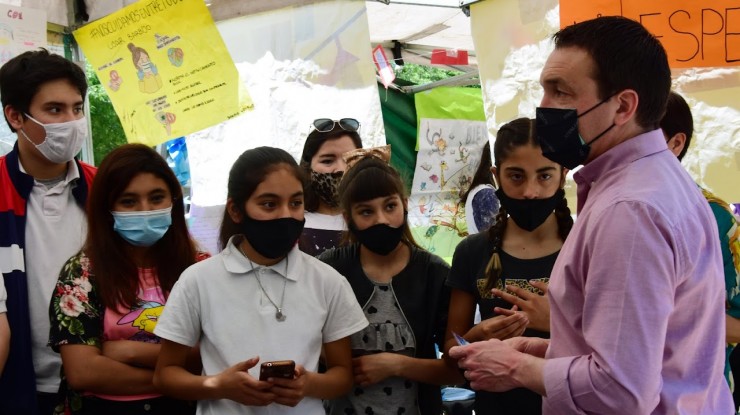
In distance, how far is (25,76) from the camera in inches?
104

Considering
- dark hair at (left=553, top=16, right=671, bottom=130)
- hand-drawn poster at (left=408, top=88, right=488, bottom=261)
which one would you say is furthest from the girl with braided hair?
hand-drawn poster at (left=408, top=88, right=488, bottom=261)

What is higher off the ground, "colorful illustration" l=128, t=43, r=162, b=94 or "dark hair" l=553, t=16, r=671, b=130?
"colorful illustration" l=128, t=43, r=162, b=94

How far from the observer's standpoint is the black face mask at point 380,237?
2543 millimetres

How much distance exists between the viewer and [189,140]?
385 cm

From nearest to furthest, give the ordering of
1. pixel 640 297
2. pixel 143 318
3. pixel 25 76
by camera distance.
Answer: pixel 640 297, pixel 143 318, pixel 25 76

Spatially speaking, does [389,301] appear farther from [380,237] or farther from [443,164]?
[443,164]

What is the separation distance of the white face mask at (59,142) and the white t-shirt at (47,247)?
0.08m

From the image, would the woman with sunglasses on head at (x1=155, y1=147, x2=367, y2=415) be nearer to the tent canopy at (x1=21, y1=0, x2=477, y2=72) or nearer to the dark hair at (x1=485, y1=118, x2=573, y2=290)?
the dark hair at (x1=485, y1=118, x2=573, y2=290)

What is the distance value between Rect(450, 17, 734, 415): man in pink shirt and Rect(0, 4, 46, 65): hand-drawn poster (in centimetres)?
248

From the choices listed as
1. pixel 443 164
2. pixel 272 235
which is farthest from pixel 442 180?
pixel 272 235

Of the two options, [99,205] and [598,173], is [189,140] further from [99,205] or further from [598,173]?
[598,173]

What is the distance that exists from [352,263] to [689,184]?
1.36 meters

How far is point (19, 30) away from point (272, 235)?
1.73m

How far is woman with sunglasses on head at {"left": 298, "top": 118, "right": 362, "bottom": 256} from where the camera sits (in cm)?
311
